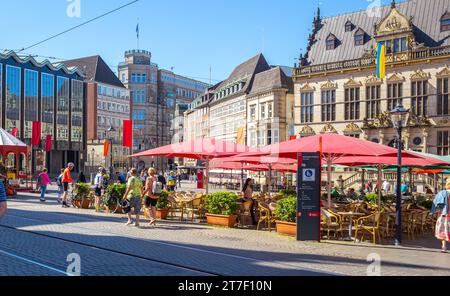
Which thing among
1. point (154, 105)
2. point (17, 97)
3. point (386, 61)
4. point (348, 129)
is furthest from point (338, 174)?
point (154, 105)

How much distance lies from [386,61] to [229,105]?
98.3 feet

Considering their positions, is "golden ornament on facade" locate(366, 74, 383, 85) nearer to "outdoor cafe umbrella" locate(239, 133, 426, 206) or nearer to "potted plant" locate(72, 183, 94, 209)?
"potted plant" locate(72, 183, 94, 209)

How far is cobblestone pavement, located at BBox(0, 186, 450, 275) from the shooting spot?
9.99 metres

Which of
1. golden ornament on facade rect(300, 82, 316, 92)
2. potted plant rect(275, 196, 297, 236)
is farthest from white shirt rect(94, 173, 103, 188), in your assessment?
golden ornament on facade rect(300, 82, 316, 92)

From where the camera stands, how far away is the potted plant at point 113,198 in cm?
2142

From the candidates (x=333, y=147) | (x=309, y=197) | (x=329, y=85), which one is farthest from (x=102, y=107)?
(x=309, y=197)

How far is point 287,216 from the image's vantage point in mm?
15328

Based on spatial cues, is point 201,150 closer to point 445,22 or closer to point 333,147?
point 333,147

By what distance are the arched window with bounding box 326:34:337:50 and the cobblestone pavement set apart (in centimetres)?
3898

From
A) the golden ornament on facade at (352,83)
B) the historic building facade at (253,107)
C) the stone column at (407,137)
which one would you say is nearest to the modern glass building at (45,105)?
the historic building facade at (253,107)

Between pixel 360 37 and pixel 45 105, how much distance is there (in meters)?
47.7

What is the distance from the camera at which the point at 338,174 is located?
49.8 metres
